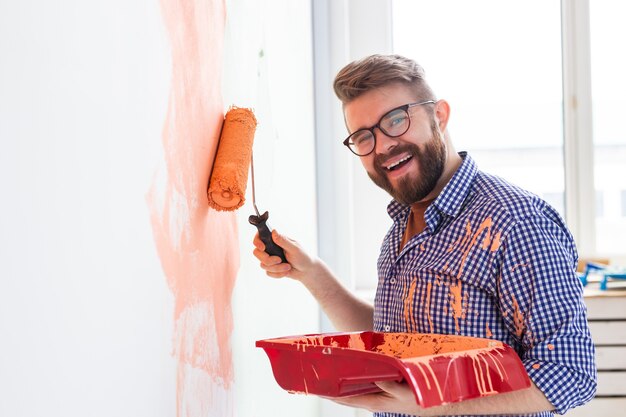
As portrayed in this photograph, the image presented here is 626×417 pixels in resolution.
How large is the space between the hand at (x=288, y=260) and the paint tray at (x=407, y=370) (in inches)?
8.7

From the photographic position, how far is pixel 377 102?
127 centimetres

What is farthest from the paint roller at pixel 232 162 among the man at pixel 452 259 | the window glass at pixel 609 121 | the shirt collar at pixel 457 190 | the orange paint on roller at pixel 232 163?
the window glass at pixel 609 121

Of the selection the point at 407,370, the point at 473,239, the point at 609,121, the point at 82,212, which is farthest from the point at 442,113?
the point at 609,121

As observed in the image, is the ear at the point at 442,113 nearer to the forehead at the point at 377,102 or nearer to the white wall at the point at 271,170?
the forehead at the point at 377,102

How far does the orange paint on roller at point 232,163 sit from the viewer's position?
939 millimetres

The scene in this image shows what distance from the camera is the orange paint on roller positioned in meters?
0.94

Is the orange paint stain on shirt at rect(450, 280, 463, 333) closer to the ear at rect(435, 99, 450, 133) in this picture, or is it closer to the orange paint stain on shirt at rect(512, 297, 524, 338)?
the orange paint stain on shirt at rect(512, 297, 524, 338)

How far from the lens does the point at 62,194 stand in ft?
1.73

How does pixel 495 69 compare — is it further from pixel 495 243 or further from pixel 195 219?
pixel 195 219

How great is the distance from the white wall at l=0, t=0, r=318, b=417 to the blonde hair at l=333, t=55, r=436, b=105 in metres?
0.56

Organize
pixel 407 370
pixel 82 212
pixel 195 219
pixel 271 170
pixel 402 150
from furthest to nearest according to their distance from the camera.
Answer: pixel 271 170 < pixel 402 150 < pixel 195 219 < pixel 407 370 < pixel 82 212

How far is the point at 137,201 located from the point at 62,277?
0.17 metres

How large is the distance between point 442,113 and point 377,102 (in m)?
0.15

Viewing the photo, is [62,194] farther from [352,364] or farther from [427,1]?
[427,1]
